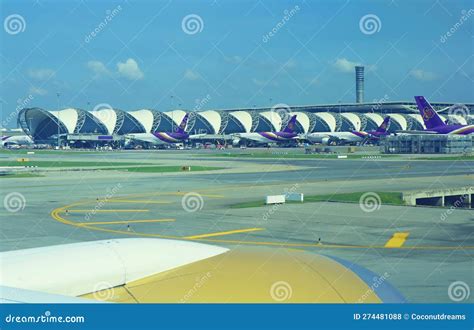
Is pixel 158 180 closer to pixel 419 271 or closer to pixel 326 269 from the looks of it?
pixel 419 271

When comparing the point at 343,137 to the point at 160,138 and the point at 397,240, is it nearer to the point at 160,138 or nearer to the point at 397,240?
the point at 160,138

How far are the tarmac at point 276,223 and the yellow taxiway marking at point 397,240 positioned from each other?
0.07m

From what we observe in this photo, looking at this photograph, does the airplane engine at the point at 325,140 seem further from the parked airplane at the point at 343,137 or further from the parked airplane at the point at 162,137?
the parked airplane at the point at 162,137

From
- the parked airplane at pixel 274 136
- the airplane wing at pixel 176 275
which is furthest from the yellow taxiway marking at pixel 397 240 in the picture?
the parked airplane at pixel 274 136

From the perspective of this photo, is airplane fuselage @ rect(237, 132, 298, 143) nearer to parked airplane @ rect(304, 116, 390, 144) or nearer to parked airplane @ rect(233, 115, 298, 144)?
parked airplane @ rect(233, 115, 298, 144)

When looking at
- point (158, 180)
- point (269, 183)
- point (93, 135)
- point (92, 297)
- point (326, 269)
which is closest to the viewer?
point (92, 297)

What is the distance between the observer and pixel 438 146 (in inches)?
4766

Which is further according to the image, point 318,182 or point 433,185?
point 318,182

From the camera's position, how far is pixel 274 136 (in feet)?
619

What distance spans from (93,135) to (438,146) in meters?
104

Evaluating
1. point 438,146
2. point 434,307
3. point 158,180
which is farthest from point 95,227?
point 438,146

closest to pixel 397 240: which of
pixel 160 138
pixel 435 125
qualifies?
pixel 435 125

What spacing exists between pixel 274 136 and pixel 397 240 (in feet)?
543

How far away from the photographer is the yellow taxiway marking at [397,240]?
73.7 feet
